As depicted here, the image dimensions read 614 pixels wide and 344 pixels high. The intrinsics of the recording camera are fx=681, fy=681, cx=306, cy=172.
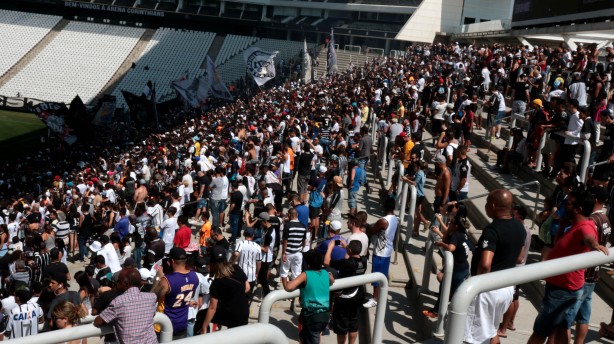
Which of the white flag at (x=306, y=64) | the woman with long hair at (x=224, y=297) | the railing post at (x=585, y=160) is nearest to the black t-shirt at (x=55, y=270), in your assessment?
the woman with long hair at (x=224, y=297)

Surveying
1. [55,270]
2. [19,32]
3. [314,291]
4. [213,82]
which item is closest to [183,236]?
[55,270]

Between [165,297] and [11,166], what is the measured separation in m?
23.4

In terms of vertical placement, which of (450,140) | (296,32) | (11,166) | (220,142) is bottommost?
A: (11,166)

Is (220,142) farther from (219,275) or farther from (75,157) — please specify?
(219,275)

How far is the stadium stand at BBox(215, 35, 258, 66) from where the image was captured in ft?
188

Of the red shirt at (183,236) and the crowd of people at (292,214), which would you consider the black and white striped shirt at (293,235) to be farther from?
the red shirt at (183,236)

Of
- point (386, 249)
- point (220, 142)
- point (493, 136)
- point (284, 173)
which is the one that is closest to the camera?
point (386, 249)

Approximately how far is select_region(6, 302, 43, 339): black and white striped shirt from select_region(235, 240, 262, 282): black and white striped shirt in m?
2.50

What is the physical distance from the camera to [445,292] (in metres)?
6.47

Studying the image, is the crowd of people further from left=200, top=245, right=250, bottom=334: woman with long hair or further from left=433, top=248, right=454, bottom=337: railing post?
left=433, top=248, right=454, bottom=337: railing post

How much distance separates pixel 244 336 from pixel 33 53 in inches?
2436

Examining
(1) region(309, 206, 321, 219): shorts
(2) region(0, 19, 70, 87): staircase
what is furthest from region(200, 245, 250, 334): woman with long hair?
(2) region(0, 19, 70, 87): staircase

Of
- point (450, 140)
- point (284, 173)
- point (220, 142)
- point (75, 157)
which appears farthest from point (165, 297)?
point (75, 157)

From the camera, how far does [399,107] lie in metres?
21.2
